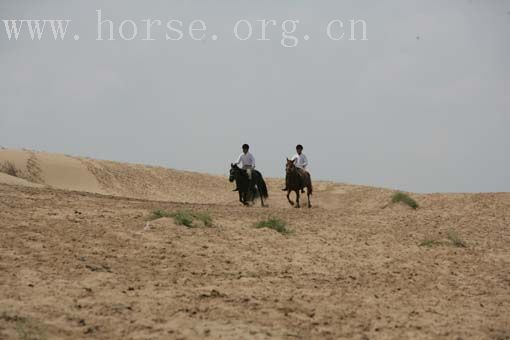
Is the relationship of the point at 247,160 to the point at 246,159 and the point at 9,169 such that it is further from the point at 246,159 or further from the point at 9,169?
the point at 9,169

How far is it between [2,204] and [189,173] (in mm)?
23662

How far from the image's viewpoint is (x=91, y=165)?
32.0m

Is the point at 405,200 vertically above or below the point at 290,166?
below

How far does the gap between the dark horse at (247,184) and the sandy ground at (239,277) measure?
5.74 m

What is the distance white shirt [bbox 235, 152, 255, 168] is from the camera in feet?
67.9

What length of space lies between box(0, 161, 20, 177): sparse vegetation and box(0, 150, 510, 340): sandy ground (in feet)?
44.1

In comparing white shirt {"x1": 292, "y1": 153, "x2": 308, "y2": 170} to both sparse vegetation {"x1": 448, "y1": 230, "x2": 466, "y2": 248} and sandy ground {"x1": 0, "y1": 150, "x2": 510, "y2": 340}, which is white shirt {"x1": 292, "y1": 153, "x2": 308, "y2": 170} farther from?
sparse vegetation {"x1": 448, "y1": 230, "x2": 466, "y2": 248}

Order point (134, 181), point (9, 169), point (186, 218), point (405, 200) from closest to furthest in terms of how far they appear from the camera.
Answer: point (186, 218), point (405, 200), point (9, 169), point (134, 181)

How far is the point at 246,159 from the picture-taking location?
819 inches

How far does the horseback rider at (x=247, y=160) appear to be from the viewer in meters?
20.6

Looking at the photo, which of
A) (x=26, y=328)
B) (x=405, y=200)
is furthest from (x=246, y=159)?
(x=26, y=328)

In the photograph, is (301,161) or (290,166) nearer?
(290,166)

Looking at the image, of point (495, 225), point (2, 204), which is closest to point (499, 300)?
point (495, 225)

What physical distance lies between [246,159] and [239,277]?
1316 centimetres
